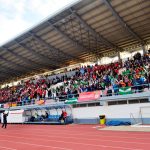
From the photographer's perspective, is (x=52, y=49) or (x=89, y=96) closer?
(x=89, y=96)

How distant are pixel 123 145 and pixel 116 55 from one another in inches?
982

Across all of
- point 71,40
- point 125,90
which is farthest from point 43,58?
point 125,90

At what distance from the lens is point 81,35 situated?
3072cm

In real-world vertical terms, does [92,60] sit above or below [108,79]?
above

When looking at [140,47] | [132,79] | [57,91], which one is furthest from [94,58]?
[132,79]

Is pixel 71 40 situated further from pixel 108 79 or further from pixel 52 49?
pixel 108 79

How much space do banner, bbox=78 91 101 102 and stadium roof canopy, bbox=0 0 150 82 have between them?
7.48 m

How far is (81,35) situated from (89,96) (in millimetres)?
9221

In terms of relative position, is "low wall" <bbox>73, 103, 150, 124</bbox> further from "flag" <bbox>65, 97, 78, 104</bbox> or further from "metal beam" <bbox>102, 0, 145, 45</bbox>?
"metal beam" <bbox>102, 0, 145, 45</bbox>

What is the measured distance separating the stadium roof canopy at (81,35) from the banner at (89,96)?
7485 mm

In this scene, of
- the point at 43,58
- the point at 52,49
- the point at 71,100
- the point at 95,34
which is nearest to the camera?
the point at 71,100

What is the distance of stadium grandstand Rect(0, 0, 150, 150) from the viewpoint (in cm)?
2180

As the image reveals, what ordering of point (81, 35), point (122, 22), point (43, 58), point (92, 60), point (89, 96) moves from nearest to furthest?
point (89, 96)
point (122, 22)
point (81, 35)
point (43, 58)
point (92, 60)

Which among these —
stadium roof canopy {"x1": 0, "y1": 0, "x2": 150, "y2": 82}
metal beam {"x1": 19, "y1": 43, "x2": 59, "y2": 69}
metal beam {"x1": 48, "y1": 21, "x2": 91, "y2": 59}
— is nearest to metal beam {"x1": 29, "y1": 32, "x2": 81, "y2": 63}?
stadium roof canopy {"x1": 0, "y1": 0, "x2": 150, "y2": 82}
